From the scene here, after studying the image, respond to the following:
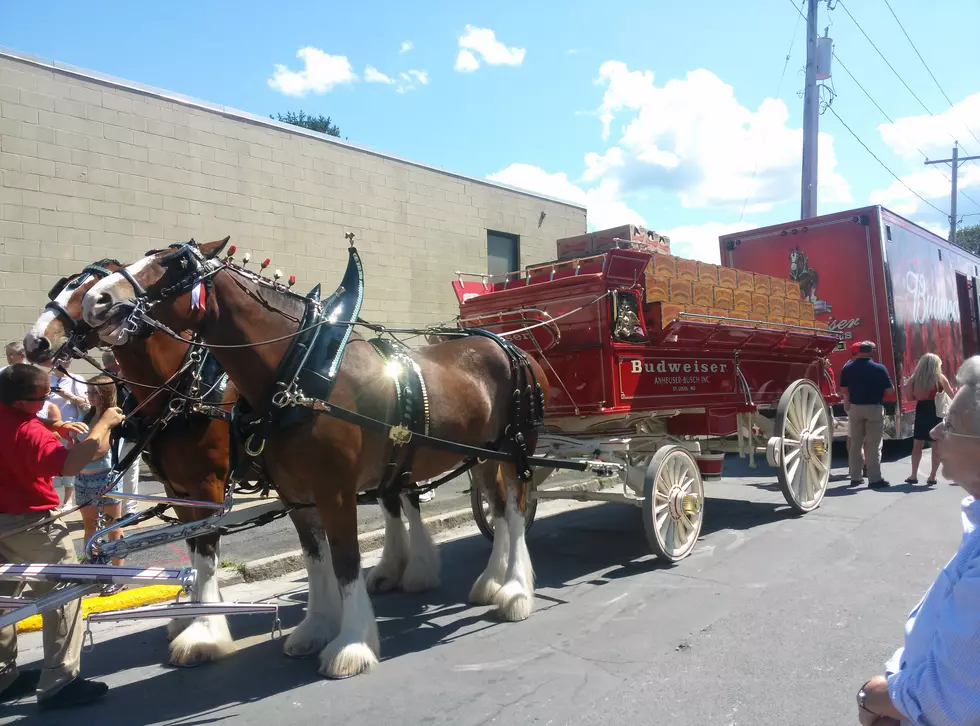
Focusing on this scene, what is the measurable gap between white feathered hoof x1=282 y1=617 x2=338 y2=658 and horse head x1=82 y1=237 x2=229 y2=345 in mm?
1896

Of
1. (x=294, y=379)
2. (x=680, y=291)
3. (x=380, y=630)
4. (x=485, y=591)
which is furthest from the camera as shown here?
(x=680, y=291)

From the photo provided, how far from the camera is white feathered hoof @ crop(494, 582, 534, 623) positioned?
4516 millimetres

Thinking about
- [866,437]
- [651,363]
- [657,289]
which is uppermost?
[657,289]

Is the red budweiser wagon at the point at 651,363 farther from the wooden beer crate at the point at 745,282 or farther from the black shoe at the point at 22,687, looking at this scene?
the black shoe at the point at 22,687

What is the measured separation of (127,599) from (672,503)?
4233mm

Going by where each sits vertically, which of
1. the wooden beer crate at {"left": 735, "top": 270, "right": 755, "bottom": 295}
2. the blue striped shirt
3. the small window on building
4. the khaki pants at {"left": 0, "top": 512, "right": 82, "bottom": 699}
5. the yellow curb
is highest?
the small window on building

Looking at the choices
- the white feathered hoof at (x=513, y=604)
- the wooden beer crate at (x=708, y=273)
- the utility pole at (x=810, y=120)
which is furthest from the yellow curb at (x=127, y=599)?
the utility pole at (x=810, y=120)

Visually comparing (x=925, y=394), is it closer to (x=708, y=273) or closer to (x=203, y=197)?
(x=708, y=273)

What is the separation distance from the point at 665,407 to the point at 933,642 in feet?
14.9

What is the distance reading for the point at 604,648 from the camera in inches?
156

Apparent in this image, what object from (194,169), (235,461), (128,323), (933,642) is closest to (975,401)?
(933,642)

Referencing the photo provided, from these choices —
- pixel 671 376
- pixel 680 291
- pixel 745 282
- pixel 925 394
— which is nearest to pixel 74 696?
pixel 671 376

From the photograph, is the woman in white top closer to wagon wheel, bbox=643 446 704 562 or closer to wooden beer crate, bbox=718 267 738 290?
wagon wheel, bbox=643 446 704 562

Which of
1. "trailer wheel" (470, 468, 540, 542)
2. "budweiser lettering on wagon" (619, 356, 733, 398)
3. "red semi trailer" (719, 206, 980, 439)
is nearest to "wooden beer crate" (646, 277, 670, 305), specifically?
"budweiser lettering on wagon" (619, 356, 733, 398)
